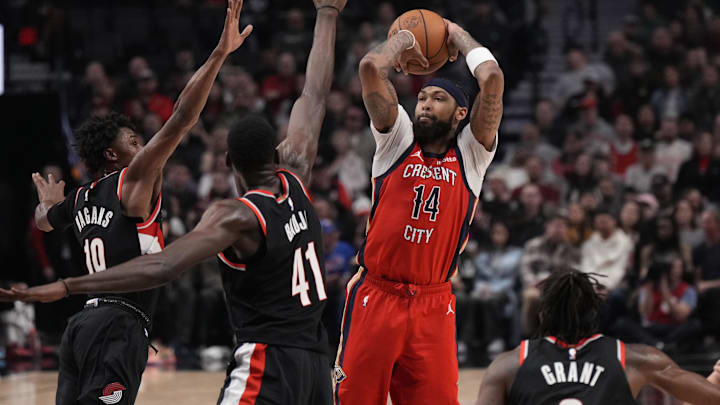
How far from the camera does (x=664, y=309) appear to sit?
10734mm

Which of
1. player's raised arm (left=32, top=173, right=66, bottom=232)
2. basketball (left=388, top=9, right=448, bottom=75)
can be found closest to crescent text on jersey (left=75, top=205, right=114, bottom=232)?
player's raised arm (left=32, top=173, right=66, bottom=232)

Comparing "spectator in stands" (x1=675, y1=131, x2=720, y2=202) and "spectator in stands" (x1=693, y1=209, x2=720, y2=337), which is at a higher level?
"spectator in stands" (x1=675, y1=131, x2=720, y2=202)

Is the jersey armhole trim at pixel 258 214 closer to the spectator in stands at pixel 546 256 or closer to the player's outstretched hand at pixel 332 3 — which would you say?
the player's outstretched hand at pixel 332 3

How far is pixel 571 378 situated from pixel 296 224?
4.26ft

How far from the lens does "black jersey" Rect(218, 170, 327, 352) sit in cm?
423

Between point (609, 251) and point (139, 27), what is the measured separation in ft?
29.7

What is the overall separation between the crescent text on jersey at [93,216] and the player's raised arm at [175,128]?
0.38ft

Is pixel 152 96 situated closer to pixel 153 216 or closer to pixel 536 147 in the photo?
pixel 536 147

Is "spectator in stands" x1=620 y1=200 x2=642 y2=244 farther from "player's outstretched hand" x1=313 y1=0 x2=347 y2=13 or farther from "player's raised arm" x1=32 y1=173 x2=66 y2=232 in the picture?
"player's raised arm" x1=32 y1=173 x2=66 y2=232

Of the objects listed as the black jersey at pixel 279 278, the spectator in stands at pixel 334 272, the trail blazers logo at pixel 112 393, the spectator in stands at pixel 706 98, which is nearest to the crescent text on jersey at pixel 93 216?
the trail blazers logo at pixel 112 393

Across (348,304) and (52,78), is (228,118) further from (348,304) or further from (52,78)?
(348,304)

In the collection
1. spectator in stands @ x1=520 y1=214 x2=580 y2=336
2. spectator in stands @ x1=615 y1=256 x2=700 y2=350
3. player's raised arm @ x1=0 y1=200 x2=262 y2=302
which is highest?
player's raised arm @ x1=0 y1=200 x2=262 y2=302

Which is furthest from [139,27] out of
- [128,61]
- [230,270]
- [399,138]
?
[230,270]

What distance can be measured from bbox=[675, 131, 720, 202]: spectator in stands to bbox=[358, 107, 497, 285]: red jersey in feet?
23.7
